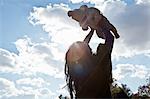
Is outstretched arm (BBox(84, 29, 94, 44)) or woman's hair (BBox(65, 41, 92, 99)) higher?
outstretched arm (BBox(84, 29, 94, 44))

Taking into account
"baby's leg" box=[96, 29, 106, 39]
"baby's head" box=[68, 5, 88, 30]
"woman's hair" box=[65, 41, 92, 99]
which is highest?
"baby's head" box=[68, 5, 88, 30]

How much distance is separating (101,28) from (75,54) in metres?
0.66

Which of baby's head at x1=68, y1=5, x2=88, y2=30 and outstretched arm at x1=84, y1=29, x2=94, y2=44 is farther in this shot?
outstretched arm at x1=84, y1=29, x2=94, y2=44

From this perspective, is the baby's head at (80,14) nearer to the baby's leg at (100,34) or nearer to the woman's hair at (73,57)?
the baby's leg at (100,34)

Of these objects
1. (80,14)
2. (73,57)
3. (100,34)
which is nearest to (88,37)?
(100,34)

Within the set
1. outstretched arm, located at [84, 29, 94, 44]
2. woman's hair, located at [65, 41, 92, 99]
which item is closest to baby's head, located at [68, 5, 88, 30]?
outstretched arm, located at [84, 29, 94, 44]

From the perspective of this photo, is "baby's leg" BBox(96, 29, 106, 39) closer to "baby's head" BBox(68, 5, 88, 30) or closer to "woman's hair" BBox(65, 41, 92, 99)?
"baby's head" BBox(68, 5, 88, 30)

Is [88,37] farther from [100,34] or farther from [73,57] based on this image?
[73,57]

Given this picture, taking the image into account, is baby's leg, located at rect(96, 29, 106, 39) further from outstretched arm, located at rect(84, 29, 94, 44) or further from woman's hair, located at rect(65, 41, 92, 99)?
woman's hair, located at rect(65, 41, 92, 99)

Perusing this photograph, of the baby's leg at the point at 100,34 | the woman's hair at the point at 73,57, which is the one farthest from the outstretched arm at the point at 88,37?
the woman's hair at the point at 73,57

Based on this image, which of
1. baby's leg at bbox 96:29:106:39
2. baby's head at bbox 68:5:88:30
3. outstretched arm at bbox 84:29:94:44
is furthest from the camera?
outstretched arm at bbox 84:29:94:44

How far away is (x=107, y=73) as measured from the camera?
7.11m

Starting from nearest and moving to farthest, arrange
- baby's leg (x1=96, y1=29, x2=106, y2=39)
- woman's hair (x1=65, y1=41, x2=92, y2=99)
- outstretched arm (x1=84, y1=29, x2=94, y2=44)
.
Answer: woman's hair (x1=65, y1=41, x2=92, y2=99)
baby's leg (x1=96, y1=29, x2=106, y2=39)
outstretched arm (x1=84, y1=29, x2=94, y2=44)

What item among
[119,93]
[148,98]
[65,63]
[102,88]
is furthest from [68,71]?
[148,98]
